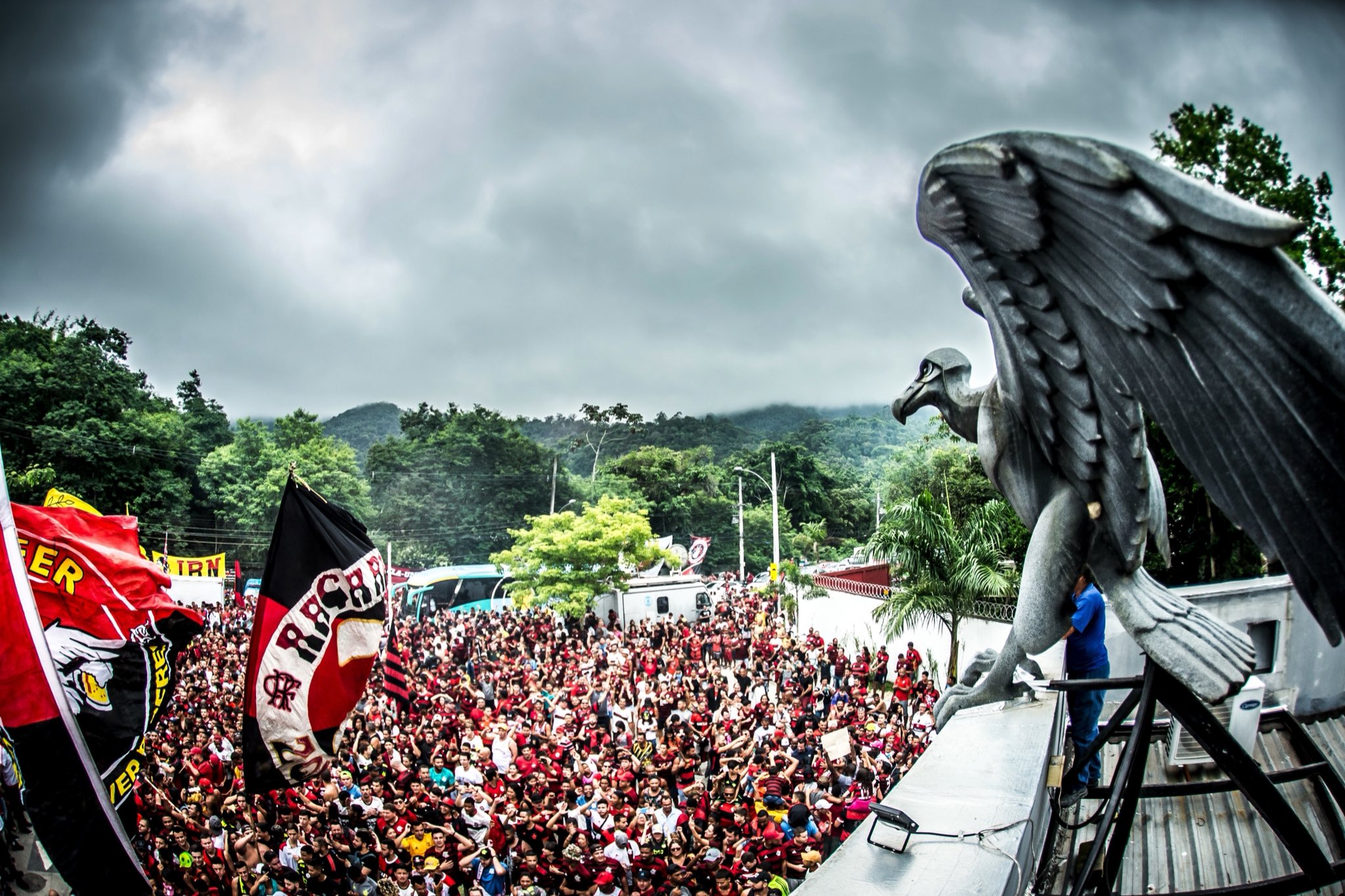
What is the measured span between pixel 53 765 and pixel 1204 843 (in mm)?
5697

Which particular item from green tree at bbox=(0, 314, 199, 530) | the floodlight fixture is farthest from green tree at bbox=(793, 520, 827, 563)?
the floodlight fixture

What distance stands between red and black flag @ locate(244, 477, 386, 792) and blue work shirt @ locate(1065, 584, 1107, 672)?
15.3ft

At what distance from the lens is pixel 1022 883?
7.51 ft

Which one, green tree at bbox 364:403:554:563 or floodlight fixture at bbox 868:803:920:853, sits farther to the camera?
green tree at bbox 364:403:554:563

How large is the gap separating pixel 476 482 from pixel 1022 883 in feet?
177

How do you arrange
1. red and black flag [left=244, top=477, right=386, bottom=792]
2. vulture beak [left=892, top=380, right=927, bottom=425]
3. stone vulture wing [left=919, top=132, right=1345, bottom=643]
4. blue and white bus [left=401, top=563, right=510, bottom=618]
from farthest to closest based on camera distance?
blue and white bus [left=401, top=563, right=510, bottom=618], red and black flag [left=244, top=477, right=386, bottom=792], vulture beak [left=892, top=380, right=927, bottom=425], stone vulture wing [left=919, top=132, right=1345, bottom=643]

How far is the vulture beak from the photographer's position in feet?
9.34

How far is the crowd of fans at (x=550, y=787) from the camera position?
5.90m

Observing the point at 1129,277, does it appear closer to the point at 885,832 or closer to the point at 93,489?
the point at 885,832

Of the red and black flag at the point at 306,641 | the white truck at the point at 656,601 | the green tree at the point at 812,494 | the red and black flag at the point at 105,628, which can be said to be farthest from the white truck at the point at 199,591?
the green tree at the point at 812,494

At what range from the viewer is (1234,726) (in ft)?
12.6

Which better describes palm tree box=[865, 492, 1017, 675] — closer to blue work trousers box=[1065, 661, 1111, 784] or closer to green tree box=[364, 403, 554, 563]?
blue work trousers box=[1065, 661, 1111, 784]

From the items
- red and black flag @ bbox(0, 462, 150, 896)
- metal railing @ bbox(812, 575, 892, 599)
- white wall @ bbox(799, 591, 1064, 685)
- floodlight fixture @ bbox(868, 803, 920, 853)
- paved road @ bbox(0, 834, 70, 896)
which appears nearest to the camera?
floodlight fixture @ bbox(868, 803, 920, 853)

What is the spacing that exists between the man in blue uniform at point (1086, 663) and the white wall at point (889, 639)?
5.65m
